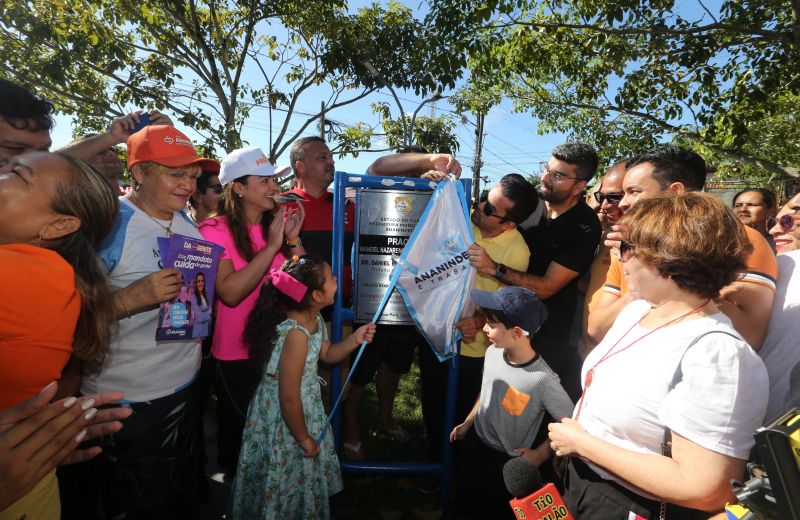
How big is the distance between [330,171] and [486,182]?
30940mm

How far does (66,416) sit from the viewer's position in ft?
3.89

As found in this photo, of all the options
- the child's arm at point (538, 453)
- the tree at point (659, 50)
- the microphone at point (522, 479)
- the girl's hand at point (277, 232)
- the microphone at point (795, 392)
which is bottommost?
the child's arm at point (538, 453)

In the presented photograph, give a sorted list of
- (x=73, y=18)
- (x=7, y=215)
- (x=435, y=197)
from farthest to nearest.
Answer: (x=73, y=18) → (x=435, y=197) → (x=7, y=215)

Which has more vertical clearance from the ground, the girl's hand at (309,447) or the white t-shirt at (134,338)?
the white t-shirt at (134,338)

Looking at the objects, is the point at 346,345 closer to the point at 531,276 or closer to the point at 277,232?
the point at 277,232

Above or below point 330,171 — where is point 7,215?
below

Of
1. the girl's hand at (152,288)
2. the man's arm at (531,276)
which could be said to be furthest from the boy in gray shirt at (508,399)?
the girl's hand at (152,288)

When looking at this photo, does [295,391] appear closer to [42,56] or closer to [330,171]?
[330,171]

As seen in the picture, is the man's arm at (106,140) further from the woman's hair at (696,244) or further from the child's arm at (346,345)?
the woman's hair at (696,244)

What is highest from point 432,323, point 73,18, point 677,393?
point 73,18

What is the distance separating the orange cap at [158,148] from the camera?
1.99 metres

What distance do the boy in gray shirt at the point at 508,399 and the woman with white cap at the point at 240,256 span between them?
1316mm

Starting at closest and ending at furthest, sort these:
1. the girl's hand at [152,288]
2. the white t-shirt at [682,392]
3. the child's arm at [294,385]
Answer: the white t-shirt at [682,392]
the girl's hand at [152,288]
the child's arm at [294,385]

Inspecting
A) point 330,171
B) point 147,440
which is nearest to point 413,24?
point 330,171
